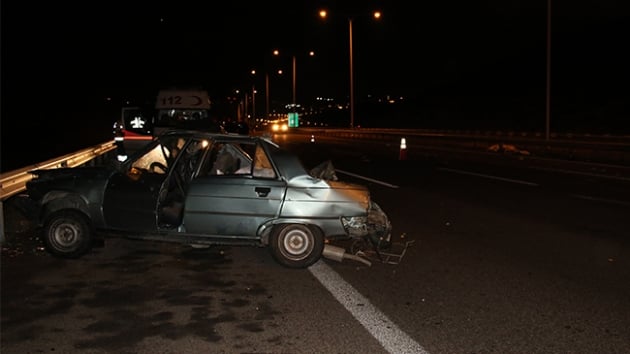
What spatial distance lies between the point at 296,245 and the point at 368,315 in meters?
2.00

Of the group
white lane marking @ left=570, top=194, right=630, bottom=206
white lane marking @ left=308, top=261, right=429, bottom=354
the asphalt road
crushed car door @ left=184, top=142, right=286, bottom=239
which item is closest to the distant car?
crushed car door @ left=184, top=142, right=286, bottom=239

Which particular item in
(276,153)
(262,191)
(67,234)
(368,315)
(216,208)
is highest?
(276,153)

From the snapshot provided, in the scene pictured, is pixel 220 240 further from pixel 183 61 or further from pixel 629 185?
pixel 183 61

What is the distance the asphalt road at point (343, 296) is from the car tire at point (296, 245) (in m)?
0.18

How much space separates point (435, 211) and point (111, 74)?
6442cm

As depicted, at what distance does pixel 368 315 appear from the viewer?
580 centimetres

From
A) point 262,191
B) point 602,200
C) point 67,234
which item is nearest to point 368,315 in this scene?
point 262,191

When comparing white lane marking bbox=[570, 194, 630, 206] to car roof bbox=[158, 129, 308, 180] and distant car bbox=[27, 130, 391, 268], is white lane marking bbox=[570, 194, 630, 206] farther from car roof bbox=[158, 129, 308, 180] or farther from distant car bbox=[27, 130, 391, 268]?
car roof bbox=[158, 129, 308, 180]

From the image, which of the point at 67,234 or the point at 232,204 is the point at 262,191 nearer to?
the point at 232,204

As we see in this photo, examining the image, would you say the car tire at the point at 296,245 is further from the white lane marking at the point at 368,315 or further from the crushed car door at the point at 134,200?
the crushed car door at the point at 134,200

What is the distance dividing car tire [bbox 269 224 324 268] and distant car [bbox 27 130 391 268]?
0.01 metres

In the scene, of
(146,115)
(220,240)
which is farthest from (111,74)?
(220,240)

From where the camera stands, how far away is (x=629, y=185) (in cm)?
1636

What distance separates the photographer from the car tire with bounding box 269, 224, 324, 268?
7598mm
